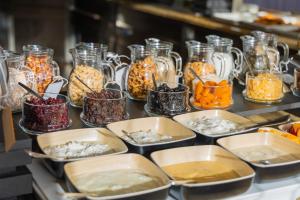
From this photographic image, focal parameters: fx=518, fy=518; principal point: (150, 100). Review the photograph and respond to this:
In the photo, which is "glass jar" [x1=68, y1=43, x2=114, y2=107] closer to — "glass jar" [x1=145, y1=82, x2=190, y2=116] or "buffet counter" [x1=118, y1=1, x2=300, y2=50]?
"glass jar" [x1=145, y1=82, x2=190, y2=116]

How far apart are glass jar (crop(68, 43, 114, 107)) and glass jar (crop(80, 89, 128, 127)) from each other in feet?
0.41

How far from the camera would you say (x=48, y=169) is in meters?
1.25

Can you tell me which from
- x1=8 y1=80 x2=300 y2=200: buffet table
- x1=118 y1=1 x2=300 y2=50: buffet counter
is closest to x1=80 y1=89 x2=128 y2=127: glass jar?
x1=8 y1=80 x2=300 y2=200: buffet table

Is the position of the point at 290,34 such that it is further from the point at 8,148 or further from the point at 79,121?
the point at 8,148

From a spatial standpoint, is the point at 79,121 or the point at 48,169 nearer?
the point at 48,169

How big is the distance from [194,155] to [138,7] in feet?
11.1

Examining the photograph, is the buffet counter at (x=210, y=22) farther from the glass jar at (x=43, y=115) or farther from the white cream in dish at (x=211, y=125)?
the glass jar at (x=43, y=115)

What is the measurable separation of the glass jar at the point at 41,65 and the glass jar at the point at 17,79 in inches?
2.2

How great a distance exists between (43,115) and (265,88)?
77 centimetres

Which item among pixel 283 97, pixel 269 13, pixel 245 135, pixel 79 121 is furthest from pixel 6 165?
pixel 269 13

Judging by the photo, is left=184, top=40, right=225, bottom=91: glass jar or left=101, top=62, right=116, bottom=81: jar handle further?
left=184, top=40, right=225, bottom=91: glass jar

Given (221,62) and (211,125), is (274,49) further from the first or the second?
(211,125)

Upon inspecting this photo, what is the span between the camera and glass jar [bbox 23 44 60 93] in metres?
1.64

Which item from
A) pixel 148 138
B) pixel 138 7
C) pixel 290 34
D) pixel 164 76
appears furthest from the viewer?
pixel 138 7
